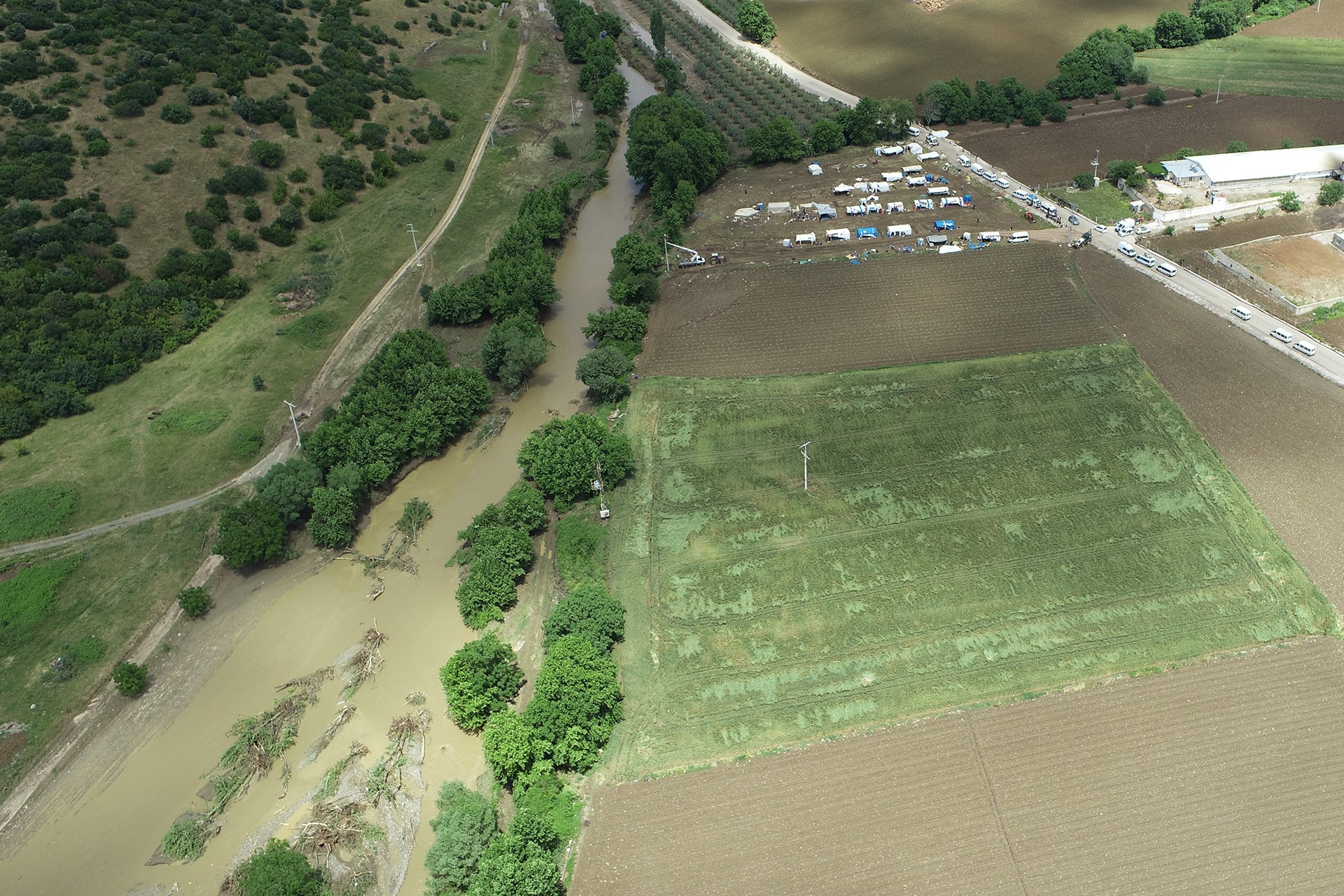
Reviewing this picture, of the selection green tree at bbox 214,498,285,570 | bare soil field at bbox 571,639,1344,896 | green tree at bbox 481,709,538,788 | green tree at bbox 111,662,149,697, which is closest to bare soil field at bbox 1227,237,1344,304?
bare soil field at bbox 571,639,1344,896

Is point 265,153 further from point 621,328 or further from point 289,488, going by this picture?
point 289,488

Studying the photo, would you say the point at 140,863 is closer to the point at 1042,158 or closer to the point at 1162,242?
the point at 1162,242

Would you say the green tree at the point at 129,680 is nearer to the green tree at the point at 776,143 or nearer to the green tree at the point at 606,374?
the green tree at the point at 606,374

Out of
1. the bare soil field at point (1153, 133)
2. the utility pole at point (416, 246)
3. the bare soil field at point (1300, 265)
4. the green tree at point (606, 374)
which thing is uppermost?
the bare soil field at point (1153, 133)

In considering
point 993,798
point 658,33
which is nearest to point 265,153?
point 658,33

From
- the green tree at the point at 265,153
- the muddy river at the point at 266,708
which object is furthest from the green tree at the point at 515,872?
the green tree at the point at 265,153

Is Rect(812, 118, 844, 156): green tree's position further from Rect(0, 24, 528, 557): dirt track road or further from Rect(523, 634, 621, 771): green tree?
Rect(523, 634, 621, 771): green tree

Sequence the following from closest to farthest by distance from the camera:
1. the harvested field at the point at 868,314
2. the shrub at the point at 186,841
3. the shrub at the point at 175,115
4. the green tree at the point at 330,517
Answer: the shrub at the point at 186,841
the green tree at the point at 330,517
the harvested field at the point at 868,314
the shrub at the point at 175,115
